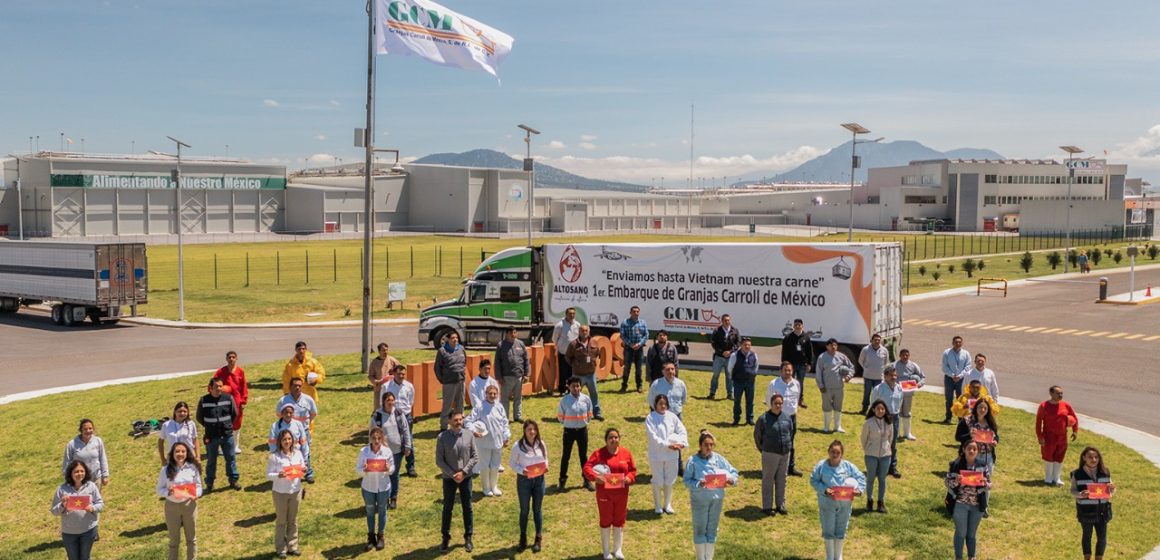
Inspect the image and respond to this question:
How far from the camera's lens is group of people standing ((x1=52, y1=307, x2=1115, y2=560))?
475 inches

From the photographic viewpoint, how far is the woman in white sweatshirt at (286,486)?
489 inches

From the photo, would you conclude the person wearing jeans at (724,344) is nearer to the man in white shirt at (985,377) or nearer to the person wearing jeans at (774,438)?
the man in white shirt at (985,377)

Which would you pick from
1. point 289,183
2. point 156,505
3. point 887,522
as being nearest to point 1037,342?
point 887,522

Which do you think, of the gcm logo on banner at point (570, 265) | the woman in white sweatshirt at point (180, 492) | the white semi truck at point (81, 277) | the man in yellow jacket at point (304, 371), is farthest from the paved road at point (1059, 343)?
the white semi truck at point (81, 277)

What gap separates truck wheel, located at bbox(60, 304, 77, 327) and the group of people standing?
26.1 meters

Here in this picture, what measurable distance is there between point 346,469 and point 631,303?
45.4 feet

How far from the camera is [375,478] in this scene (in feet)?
41.5

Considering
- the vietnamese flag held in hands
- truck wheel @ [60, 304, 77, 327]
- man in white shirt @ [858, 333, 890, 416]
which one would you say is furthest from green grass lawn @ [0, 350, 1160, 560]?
truck wheel @ [60, 304, 77, 327]

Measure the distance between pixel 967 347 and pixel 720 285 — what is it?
32.5 feet

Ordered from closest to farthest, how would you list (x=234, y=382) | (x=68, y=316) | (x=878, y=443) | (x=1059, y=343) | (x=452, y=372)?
(x=878, y=443)
(x=234, y=382)
(x=452, y=372)
(x=1059, y=343)
(x=68, y=316)

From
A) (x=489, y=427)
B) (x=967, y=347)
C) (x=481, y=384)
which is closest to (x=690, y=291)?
(x=967, y=347)

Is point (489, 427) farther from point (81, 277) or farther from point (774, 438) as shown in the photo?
point (81, 277)

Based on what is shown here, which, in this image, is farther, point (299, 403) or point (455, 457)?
point (299, 403)

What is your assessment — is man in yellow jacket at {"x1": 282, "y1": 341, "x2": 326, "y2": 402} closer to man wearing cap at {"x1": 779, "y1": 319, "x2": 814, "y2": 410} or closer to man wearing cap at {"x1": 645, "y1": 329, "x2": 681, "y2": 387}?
man wearing cap at {"x1": 645, "y1": 329, "x2": 681, "y2": 387}
